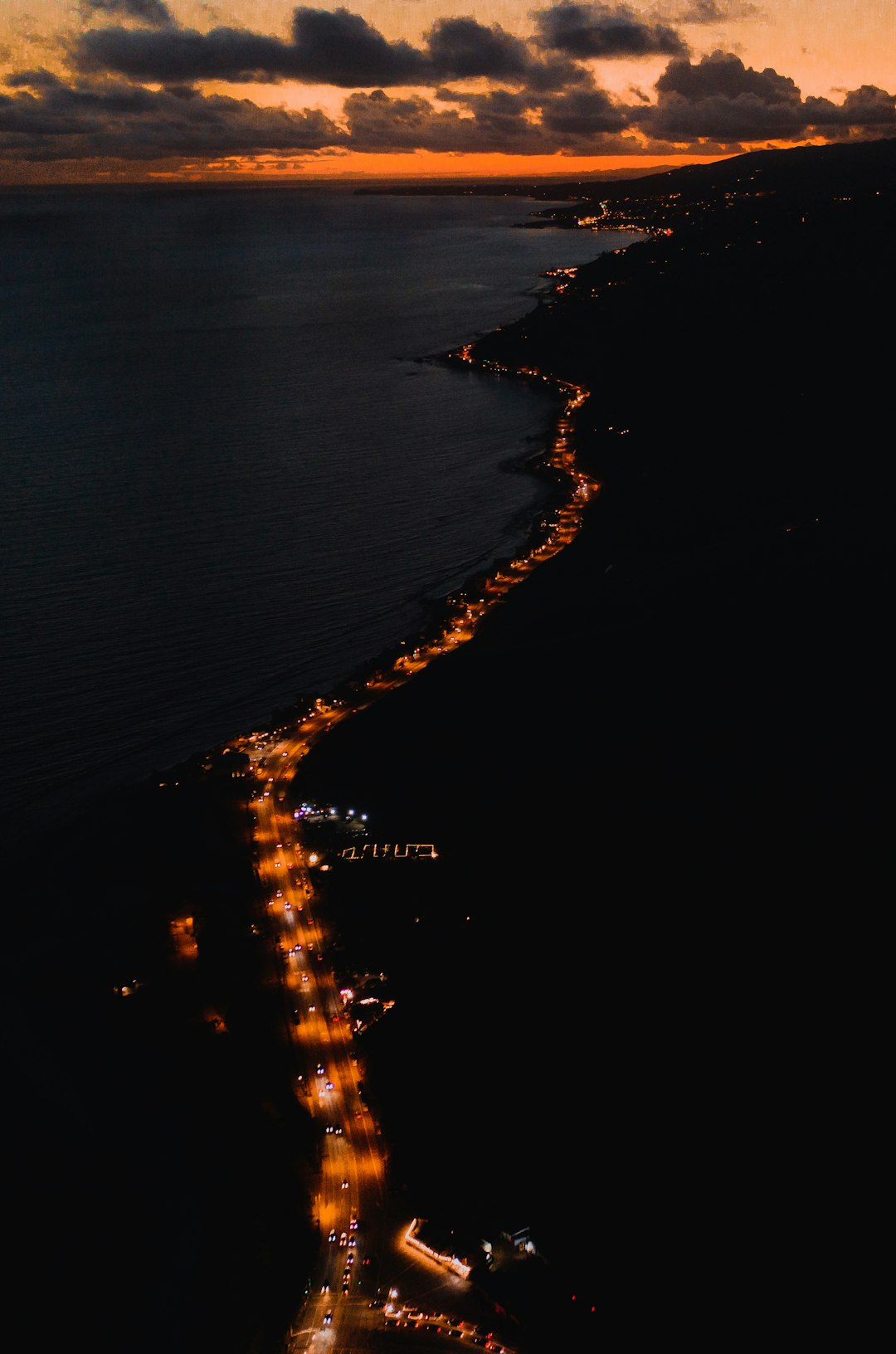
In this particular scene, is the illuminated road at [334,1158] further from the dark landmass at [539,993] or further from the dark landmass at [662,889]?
the dark landmass at [662,889]

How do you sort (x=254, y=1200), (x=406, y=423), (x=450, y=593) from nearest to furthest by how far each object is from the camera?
(x=254, y=1200) < (x=450, y=593) < (x=406, y=423)

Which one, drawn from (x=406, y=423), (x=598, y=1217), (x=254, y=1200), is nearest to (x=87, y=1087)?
(x=254, y=1200)

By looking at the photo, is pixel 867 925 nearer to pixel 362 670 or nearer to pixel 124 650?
pixel 362 670

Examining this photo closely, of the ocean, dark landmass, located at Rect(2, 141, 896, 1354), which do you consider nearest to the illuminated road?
dark landmass, located at Rect(2, 141, 896, 1354)

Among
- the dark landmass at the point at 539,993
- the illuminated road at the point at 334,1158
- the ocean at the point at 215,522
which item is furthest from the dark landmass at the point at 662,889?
the ocean at the point at 215,522

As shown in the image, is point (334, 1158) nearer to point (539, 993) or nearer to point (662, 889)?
point (539, 993)

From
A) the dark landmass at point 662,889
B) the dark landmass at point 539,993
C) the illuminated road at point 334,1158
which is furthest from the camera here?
the dark landmass at point 662,889
